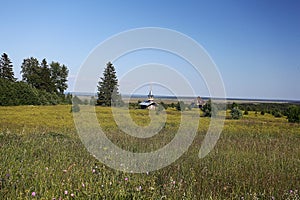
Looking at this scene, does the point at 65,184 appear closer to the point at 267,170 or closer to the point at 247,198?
the point at 247,198

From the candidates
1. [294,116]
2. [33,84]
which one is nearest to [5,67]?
[33,84]

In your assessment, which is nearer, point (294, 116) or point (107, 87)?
point (294, 116)

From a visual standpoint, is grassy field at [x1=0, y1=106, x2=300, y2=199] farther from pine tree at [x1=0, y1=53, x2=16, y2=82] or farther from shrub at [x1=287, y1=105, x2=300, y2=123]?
pine tree at [x1=0, y1=53, x2=16, y2=82]

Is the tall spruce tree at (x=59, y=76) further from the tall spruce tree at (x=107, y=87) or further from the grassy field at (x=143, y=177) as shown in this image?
the grassy field at (x=143, y=177)

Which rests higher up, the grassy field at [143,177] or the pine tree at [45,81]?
the pine tree at [45,81]

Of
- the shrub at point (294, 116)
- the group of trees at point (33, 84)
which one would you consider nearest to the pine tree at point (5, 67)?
the group of trees at point (33, 84)

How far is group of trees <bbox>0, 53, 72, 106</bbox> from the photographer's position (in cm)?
3994

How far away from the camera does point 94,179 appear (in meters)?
4.57

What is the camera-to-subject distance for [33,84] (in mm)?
58031

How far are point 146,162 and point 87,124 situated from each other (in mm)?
5657

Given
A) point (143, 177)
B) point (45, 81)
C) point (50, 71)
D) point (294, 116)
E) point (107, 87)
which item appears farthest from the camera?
point (50, 71)

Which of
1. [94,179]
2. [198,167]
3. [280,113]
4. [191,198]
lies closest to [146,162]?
[198,167]

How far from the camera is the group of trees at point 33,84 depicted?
39938 millimetres

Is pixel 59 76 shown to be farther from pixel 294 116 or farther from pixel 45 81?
pixel 294 116
